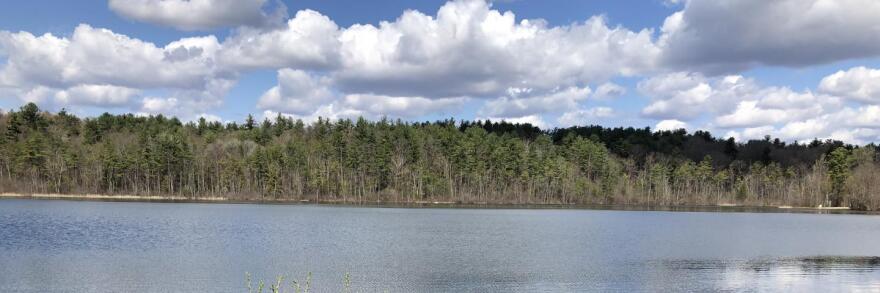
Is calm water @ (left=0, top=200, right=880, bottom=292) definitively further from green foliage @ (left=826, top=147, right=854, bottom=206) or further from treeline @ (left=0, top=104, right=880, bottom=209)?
green foliage @ (left=826, top=147, right=854, bottom=206)

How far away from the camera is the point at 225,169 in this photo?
483 feet

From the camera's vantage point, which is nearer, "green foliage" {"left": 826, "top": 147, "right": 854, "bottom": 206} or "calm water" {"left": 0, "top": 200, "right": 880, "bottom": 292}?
"calm water" {"left": 0, "top": 200, "right": 880, "bottom": 292}

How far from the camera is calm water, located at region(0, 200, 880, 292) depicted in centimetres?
3198

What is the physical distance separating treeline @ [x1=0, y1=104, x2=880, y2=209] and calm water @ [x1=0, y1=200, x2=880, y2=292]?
77429mm

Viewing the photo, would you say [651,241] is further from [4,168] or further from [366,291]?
[4,168]

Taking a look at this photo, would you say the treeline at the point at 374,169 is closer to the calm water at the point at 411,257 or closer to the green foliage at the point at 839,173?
the green foliage at the point at 839,173

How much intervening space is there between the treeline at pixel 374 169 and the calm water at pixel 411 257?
254ft

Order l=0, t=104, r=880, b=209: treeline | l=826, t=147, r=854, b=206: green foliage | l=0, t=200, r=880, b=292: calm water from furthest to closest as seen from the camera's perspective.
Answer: l=826, t=147, r=854, b=206: green foliage
l=0, t=104, r=880, b=209: treeline
l=0, t=200, r=880, b=292: calm water

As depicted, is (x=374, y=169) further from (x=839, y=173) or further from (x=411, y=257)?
(x=411, y=257)

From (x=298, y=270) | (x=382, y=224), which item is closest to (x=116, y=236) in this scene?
(x=298, y=270)

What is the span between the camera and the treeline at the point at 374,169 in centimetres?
14350

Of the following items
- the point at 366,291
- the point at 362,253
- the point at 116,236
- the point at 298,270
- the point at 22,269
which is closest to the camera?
the point at 366,291

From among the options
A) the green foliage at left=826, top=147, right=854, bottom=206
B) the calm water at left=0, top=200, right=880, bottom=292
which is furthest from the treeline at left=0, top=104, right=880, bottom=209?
the calm water at left=0, top=200, right=880, bottom=292

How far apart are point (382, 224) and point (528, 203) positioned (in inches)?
3174
